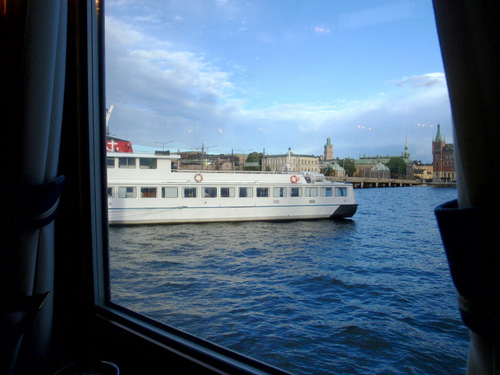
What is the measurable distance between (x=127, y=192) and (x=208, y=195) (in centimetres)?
241

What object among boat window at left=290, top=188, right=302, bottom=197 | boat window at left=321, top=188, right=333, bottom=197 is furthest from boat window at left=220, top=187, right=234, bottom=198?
boat window at left=321, top=188, right=333, bottom=197

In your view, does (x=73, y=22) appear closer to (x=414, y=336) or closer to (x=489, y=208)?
(x=489, y=208)

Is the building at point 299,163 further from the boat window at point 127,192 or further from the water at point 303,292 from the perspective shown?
the boat window at point 127,192

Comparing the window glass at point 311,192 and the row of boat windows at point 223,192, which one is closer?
the row of boat windows at point 223,192

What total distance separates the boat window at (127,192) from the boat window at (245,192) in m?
3.25

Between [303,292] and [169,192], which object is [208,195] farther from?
[303,292]

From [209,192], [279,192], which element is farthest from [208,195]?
[279,192]

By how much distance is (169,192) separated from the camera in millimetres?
10406

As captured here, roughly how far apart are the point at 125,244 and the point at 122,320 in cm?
779

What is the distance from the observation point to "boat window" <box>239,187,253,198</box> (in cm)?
1115

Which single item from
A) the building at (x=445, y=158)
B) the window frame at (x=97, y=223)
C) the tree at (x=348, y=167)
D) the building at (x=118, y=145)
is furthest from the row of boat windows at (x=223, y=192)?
the tree at (x=348, y=167)

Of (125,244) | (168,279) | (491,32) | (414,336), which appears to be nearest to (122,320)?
(491,32)

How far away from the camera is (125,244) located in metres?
8.44

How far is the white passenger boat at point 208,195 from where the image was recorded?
10055 mm
